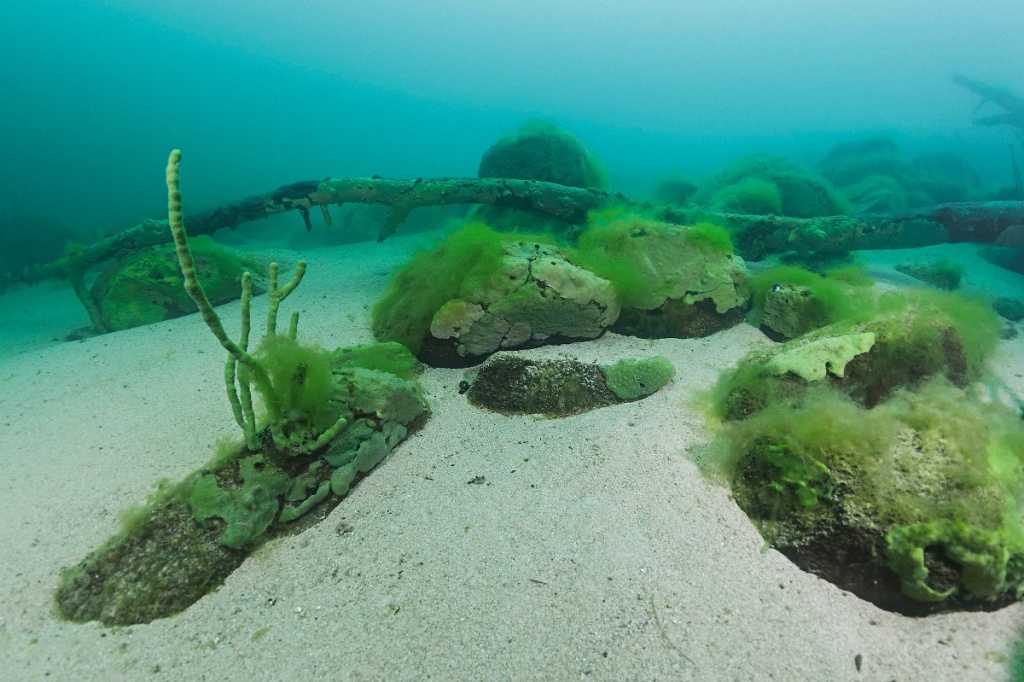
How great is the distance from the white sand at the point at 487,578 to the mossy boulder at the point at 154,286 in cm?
366

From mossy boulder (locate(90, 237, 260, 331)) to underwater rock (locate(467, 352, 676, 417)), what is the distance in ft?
19.0

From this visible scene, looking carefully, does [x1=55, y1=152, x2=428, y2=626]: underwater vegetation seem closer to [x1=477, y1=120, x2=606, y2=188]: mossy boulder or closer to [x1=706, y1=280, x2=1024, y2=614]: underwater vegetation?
[x1=706, y1=280, x2=1024, y2=614]: underwater vegetation

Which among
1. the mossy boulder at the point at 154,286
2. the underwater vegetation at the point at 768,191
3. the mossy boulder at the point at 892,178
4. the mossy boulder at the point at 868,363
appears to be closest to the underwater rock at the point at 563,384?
the mossy boulder at the point at 868,363

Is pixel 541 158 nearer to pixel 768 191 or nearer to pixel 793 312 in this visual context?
pixel 768 191

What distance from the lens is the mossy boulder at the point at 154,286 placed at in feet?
22.9

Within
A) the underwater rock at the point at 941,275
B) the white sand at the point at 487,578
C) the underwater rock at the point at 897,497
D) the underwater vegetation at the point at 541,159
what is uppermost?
the underwater vegetation at the point at 541,159

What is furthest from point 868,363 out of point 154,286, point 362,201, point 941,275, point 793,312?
point 154,286

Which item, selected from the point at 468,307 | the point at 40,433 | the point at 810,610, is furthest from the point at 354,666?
the point at 40,433

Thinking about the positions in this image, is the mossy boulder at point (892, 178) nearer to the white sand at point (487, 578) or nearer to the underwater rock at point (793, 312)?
the underwater rock at point (793, 312)

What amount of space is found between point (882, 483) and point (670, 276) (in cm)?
337

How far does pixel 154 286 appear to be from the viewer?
7.09 m

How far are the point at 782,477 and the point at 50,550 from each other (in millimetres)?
4474

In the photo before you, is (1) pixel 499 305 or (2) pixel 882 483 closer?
(2) pixel 882 483

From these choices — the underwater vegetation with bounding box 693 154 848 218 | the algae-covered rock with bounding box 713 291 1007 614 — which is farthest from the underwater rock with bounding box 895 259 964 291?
the algae-covered rock with bounding box 713 291 1007 614
